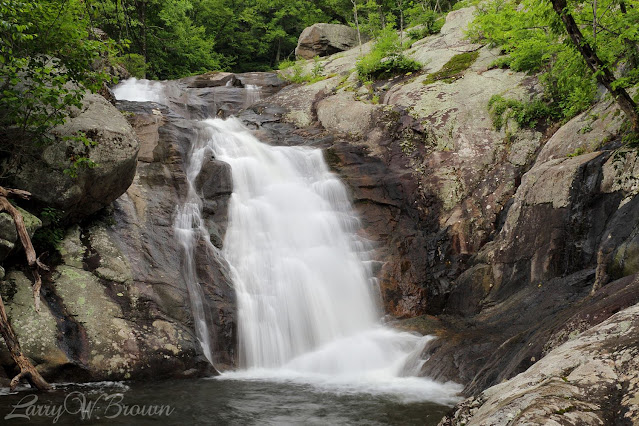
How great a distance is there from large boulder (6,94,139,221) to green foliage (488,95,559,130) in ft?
32.0

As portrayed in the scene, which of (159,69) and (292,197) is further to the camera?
(159,69)

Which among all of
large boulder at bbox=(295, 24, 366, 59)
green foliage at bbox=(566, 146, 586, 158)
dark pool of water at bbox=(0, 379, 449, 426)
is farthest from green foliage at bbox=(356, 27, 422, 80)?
dark pool of water at bbox=(0, 379, 449, 426)

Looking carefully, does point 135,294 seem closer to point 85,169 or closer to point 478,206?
point 85,169

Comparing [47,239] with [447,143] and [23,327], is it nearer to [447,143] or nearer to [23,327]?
[23,327]

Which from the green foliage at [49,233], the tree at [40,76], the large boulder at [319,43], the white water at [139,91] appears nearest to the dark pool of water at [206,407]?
the tree at [40,76]

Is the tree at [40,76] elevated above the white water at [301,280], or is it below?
above

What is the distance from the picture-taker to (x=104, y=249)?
9.12 meters

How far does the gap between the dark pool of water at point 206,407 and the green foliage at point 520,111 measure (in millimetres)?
9040

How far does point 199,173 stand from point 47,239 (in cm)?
433

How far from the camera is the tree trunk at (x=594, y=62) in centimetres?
639

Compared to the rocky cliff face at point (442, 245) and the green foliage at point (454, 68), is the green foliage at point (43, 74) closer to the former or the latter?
the rocky cliff face at point (442, 245)

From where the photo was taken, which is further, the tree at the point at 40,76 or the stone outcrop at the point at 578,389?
the tree at the point at 40,76

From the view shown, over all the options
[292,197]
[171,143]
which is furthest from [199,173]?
[292,197]

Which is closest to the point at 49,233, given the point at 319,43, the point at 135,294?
the point at 135,294
